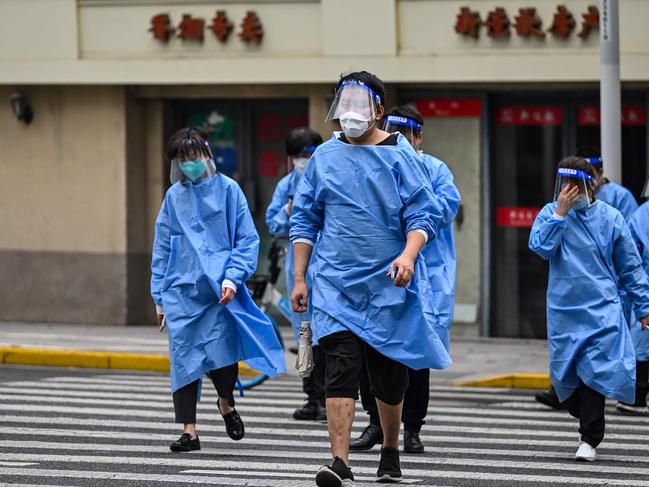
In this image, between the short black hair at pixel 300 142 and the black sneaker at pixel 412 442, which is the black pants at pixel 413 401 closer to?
the black sneaker at pixel 412 442

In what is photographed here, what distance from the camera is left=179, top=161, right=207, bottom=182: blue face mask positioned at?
10469mm

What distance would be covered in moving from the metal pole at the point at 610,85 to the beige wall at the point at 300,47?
7.02 feet

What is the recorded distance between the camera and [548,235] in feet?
34.1

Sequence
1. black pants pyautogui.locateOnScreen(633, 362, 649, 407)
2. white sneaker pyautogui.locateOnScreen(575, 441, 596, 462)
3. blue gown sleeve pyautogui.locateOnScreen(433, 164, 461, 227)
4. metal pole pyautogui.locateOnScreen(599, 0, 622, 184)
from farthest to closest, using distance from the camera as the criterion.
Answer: metal pole pyautogui.locateOnScreen(599, 0, 622, 184), black pants pyautogui.locateOnScreen(633, 362, 649, 407), blue gown sleeve pyautogui.locateOnScreen(433, 164, 461, 227), white sneaker pyautogui.locateOnScreen(575, 441, 596, 462)

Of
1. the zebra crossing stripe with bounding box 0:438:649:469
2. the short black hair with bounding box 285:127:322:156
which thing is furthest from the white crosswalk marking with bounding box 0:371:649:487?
the short black hair with bounding box 285:127:322:156

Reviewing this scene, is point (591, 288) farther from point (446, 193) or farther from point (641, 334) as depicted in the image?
point (641, 334)

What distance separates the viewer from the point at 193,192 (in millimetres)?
10531

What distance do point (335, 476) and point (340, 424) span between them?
1.01 feet

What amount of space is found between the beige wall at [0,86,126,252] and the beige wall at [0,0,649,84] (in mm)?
510

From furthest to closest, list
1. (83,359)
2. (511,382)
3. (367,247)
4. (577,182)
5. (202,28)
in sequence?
(202,28) < (83,359) < (511,382) < (577,182) < (367,247)

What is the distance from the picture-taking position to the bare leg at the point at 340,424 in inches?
318

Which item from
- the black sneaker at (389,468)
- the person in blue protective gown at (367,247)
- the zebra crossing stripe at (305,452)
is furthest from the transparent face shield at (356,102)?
the zebra crossing stripe at (305,452)

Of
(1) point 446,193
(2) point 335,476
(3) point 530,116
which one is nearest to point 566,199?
(1) point 446,193

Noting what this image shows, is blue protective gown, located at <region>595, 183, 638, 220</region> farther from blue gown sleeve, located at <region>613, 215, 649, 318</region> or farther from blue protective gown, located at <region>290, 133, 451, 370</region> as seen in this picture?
blue protective gown, located at <region>290, 133, 451, 370</region>
